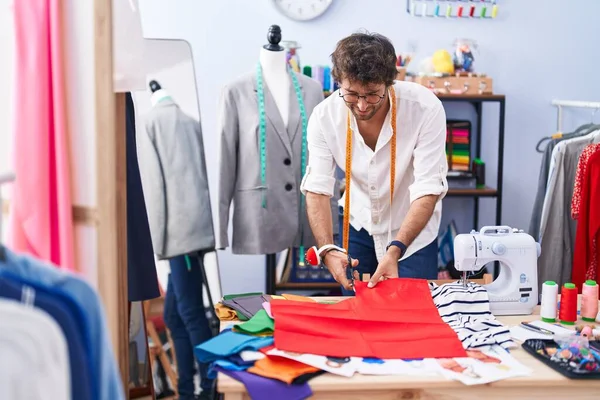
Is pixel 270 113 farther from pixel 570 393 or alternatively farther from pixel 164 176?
pixel 570 393

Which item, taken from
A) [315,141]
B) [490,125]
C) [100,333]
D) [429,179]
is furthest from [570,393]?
[490,125]

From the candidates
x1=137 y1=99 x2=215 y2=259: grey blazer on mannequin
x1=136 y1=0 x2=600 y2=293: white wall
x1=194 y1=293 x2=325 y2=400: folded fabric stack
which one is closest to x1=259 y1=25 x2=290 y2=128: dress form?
x1=137 y1=99 x2=215 y2=259: grey blazer on mannequin

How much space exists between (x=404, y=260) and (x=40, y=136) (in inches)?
61.7

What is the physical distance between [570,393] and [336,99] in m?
1.39

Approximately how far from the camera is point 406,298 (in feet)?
7.47

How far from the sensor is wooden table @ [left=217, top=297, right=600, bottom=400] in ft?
5.89

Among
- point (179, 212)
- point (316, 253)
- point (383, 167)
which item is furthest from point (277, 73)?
point (316, 253)

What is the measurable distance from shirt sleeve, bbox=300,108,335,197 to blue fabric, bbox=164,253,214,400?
1.16 metres

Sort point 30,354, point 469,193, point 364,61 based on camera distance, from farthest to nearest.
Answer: point 469,193 → point 364,61 → point 30,354

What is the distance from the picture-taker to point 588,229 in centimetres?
379

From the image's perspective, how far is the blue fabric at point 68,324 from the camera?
126 centimetres

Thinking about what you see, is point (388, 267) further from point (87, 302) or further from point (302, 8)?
point (302, 8)

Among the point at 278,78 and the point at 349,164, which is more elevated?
the point at 278,78

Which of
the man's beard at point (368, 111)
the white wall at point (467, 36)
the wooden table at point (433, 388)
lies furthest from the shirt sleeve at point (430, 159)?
the white wall at point (467, 36)
